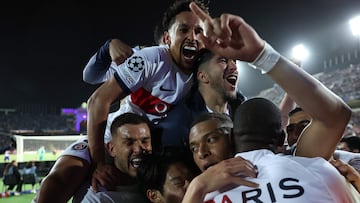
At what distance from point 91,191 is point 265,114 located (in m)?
1.71

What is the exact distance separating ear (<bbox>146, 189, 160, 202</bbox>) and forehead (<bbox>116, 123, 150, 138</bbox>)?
469 mm

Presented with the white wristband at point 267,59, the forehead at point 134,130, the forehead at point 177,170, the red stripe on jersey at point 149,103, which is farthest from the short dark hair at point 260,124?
the red stripe on jersey at point 149,103

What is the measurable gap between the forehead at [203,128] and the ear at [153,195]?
485 millimetres

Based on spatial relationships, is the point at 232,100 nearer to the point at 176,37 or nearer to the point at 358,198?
the point at 176,37

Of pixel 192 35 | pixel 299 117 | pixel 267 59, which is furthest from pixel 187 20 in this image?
pixel 267 59

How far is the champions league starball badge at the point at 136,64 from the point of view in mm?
3105

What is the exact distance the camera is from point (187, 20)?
11.2 ft

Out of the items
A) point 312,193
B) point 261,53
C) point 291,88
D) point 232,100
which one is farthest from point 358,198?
point 232,100

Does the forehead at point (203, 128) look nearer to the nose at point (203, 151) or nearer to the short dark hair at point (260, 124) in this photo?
the nose at point (203, 151)

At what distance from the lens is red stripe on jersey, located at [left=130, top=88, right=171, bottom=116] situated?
331cm

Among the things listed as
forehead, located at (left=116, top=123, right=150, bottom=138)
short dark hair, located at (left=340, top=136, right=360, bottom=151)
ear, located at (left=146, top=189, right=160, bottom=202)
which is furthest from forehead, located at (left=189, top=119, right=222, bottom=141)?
short dark hair, located at (left=340, top=136, right=360, bottom=151)

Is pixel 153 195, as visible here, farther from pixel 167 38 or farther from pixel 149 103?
pixel 167 38

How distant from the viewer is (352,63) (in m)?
26.5

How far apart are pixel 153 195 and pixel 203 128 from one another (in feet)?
2.10
